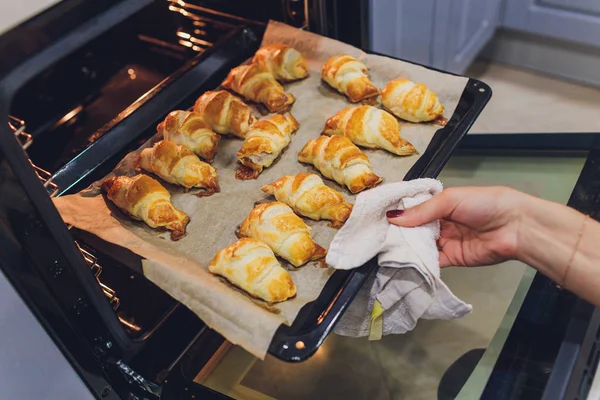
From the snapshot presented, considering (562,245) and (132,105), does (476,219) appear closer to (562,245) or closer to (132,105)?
(562,245)

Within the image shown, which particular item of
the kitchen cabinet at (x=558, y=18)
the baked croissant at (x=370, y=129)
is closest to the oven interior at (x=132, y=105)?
the baked croissant at (x=370, y=129)

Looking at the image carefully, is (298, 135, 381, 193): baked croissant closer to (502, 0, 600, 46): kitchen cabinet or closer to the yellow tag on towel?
the yellow tag on towel

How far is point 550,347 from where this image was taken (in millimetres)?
940

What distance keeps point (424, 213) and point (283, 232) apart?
22 centimetres

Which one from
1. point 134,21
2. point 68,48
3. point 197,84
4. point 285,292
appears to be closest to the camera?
point 68,48

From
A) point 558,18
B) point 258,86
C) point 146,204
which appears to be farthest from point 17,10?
point 558,18

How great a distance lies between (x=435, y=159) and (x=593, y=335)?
39 centimetres

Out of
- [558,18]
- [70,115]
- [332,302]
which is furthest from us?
[558,18]

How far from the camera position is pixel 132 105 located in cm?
116

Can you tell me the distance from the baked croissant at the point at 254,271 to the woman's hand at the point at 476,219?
0.19 metres

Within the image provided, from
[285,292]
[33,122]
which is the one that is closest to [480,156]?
[285,292]

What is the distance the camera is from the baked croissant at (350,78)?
3.93 ft

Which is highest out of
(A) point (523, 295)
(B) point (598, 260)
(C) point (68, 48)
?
(C) point (68, 48)

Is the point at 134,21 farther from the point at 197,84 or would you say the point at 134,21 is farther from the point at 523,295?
the point at 523,295
